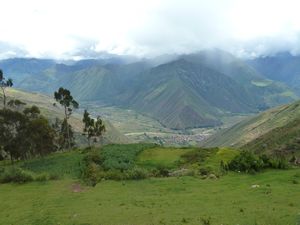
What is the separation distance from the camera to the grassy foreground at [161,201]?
3568cm

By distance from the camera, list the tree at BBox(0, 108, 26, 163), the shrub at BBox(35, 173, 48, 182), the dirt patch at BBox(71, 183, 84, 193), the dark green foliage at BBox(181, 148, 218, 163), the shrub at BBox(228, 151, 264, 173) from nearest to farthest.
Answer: the dirt patch at BBox(71, 183, 84, 193) → the shrub at BBox(228, 151, 264, 173) → the shrub at BBox(35, 173, 48, 182) → the dark green foliage at BBox(181, 148, 218, 163) → the tree at BBox(0, 108, 26, 163)

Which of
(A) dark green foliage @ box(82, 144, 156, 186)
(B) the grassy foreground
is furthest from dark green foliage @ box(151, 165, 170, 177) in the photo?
(B) the grassy foreground

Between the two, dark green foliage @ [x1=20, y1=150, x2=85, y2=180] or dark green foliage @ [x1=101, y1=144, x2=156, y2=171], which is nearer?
dark green foliage @ [x1=20, y1=150, x2=85, y2=180]

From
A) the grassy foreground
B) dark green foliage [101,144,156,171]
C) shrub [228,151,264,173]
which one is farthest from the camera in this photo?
dark green foliage [101,144,156,171]

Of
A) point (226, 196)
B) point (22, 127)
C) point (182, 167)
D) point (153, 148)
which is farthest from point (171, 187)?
point (22, 127)

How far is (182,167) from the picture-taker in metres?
65.6

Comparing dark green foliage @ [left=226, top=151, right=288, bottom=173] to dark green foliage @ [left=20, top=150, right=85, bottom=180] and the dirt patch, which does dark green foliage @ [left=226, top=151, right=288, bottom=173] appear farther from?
dark green foliage @ [left=20, top=150, right=85, bottom=180]

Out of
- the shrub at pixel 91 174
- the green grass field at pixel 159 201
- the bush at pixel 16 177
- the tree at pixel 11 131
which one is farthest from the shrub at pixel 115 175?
the tree at pixel 11 131

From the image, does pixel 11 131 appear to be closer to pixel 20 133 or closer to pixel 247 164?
pixel 20 133

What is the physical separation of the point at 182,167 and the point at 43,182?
20.7 m

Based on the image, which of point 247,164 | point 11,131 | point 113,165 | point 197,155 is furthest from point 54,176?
point 11,131

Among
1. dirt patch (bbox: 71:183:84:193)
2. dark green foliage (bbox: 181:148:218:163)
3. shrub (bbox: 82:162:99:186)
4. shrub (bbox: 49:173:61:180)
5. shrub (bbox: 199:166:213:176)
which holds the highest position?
dark green foliage (bbox: 181:148:218:163)

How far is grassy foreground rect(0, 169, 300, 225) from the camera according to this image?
35.7 meters

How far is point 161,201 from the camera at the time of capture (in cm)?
4297
